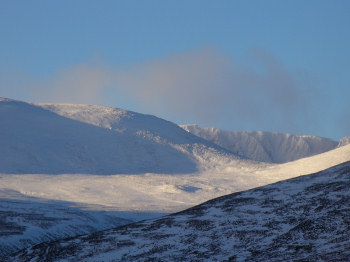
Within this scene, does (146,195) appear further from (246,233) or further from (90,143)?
(246,233)

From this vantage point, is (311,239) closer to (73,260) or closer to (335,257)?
(335,257)

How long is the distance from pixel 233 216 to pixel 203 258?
10369 millimetres

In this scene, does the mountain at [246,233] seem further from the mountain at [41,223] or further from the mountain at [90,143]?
the mountain at [90,143]

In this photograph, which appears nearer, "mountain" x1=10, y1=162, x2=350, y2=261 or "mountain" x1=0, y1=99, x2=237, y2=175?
"mountain" x1=10, y1=162, x2=350, y2=261

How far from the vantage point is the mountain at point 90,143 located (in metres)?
134

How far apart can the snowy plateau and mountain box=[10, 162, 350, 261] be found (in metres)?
0.10

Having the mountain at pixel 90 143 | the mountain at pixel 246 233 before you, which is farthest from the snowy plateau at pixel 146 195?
the mountain at pixel 90 143

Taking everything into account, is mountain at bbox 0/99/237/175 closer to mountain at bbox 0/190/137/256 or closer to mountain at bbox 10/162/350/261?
mountain at bbox 0/190/137/256

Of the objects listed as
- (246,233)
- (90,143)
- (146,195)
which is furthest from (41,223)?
(90,143)

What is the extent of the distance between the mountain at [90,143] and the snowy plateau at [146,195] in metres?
0.22

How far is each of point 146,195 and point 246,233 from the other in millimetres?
67887

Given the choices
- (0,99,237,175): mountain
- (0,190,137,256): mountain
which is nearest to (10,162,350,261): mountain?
(0,190,137,256): mountain

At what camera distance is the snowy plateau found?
1881 inches

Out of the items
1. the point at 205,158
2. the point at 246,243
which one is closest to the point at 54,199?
the point at 205,158
